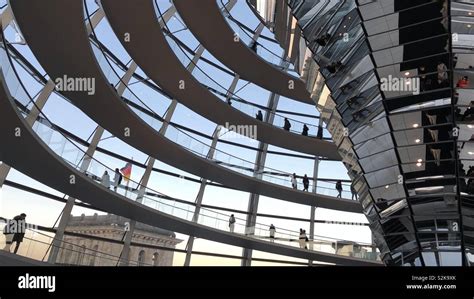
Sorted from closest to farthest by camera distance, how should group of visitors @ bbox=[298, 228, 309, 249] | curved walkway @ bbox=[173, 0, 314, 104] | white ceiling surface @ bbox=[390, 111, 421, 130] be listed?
white ceiling surface @ bbox=[390, 111, 421, 130], curved walkway @ bbox=[173, 0, 314, 104], group of visitors @ bbox=[298, 228, 309, 249]

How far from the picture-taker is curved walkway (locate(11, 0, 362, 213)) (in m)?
14.0

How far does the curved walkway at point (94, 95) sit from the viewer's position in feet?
46.0

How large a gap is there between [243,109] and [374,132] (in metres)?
14.0

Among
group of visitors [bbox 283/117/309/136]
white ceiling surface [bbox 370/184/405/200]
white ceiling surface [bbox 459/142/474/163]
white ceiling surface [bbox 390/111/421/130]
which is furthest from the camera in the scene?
group of visitors [bbox 283/117/309/136]

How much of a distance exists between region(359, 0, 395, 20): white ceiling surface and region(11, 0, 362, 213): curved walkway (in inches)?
312

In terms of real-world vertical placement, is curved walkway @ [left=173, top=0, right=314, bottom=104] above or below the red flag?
above

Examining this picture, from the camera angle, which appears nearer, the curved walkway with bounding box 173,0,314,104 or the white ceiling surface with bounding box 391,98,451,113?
the white ceiling surface with bounding box 391,98,451,113

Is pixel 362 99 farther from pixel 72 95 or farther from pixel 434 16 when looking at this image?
pixel 72 95

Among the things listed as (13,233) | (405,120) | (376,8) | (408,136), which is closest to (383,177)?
(408,136)

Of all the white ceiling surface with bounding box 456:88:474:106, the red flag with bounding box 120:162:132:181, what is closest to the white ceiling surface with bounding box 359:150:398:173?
the white ceiling surface with bounding box 456:88:474:106

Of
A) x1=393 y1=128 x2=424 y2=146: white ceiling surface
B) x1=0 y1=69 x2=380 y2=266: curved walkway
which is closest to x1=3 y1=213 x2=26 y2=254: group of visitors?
x1=0 y1=69 x2=380 y2=266: curved walkway

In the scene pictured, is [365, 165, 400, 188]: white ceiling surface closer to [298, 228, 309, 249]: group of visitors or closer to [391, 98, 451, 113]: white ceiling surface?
[391, 98, 451, 113]: white ceiling surface

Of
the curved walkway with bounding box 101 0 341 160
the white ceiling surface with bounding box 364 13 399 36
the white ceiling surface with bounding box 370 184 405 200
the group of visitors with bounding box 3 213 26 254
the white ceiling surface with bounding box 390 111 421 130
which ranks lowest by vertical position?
the group of visitors with bounding box 3 213 26 254
